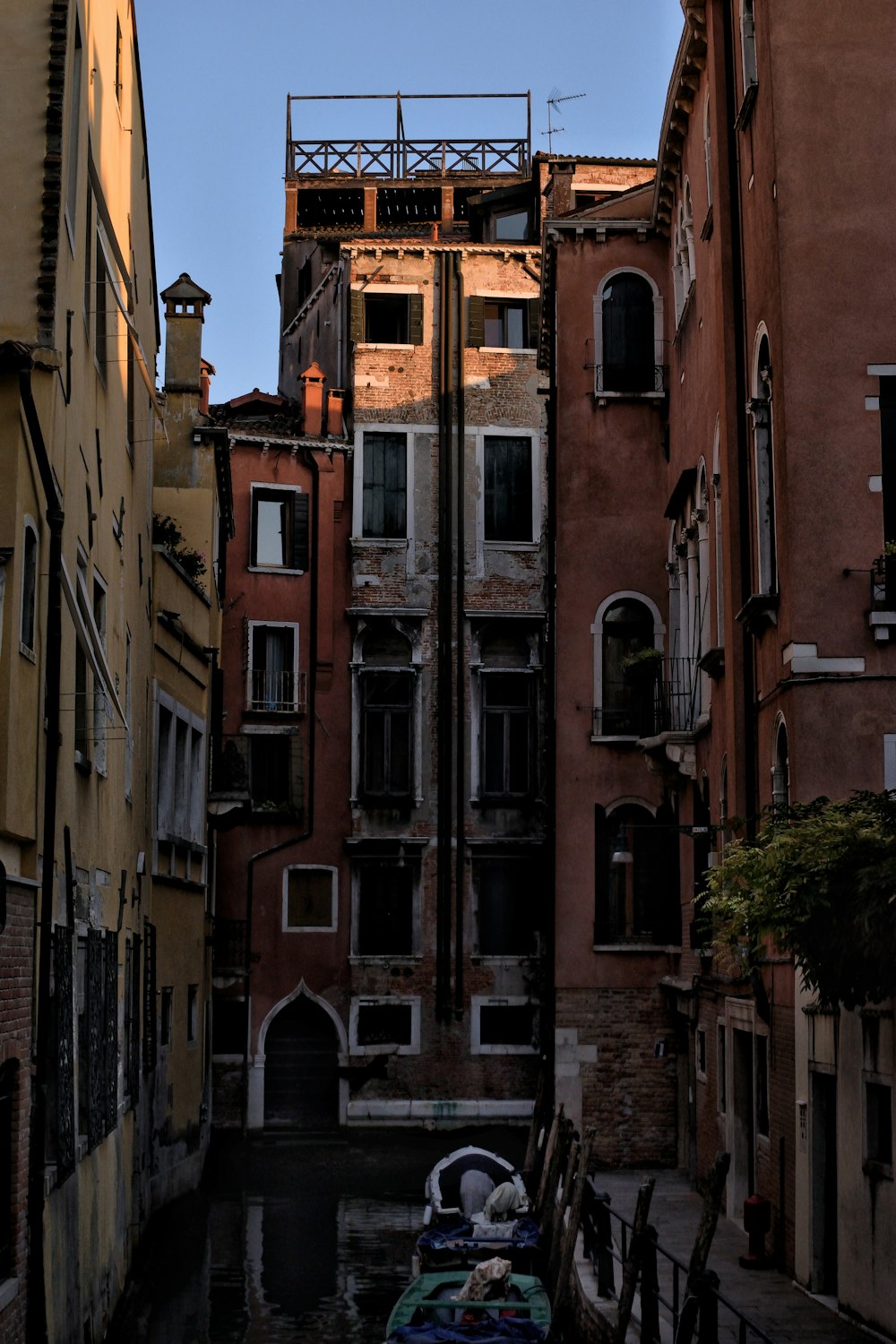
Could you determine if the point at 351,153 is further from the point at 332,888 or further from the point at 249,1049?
the point at 249,1049

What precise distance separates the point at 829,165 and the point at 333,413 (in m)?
17.7

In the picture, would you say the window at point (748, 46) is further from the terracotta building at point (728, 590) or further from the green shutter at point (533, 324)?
the green shutter at point (533, 324)

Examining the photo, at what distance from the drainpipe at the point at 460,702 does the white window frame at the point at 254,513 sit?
9.20 ft

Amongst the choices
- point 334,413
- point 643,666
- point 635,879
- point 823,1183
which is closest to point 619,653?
point 643,666

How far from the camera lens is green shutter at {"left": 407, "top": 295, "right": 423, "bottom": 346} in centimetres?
3284

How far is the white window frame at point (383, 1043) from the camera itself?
30.8 m

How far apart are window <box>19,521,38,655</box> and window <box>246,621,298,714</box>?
20670 millimetres

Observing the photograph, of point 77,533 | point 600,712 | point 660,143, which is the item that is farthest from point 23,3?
point 600,712

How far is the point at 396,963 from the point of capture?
31109 mm

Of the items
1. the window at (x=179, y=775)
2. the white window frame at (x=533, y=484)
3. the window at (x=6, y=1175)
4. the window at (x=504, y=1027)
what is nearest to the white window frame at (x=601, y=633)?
the window at (x=179, y=775)

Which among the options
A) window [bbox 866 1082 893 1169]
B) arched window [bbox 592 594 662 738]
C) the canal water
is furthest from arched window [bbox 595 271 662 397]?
window [bbox 866 1082 893 1169]

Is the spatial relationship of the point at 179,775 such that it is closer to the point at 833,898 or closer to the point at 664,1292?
the point at 664,1292

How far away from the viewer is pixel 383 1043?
3097cm

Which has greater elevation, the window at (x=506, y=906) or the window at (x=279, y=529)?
the window at (x=279, y=529)
